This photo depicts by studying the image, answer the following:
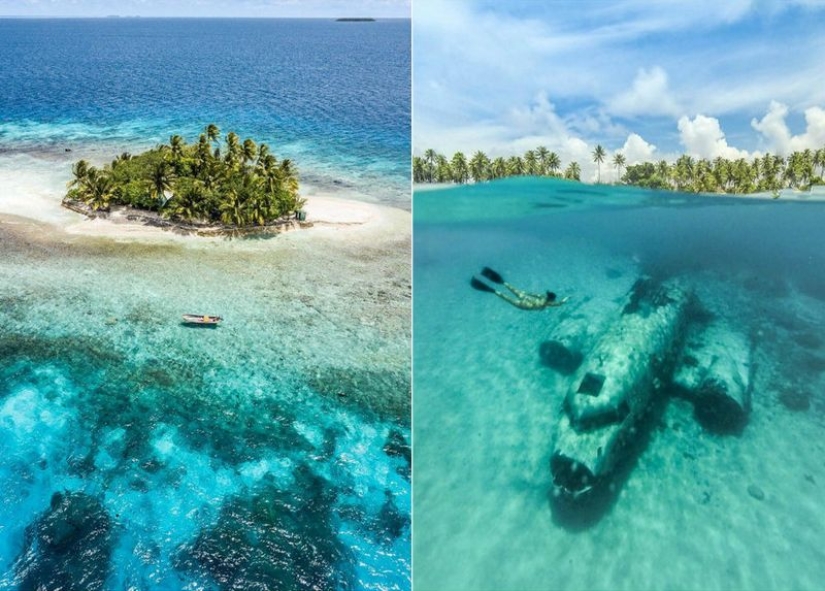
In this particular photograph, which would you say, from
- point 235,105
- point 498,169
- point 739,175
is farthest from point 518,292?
point 235,105

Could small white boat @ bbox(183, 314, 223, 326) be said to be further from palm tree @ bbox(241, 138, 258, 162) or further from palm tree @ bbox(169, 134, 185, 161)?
palm tree @ bbox(241, 138, 258, 162)

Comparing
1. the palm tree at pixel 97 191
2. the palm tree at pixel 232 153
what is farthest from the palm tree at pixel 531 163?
the palm tree at pixel 97 191

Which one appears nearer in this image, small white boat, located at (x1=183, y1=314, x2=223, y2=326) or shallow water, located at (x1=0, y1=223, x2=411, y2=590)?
shallow water, located at (x1=0, y1=223, x2=411, y2=590)

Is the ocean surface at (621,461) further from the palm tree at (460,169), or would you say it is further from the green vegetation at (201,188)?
the green vegetation at (201,188)

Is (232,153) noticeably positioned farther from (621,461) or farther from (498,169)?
(621,461)

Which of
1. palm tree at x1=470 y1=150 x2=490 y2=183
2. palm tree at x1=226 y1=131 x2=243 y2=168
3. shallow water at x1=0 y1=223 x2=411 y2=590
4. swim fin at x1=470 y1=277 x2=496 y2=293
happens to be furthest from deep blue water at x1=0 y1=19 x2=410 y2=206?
shallow water at x1=0 y1=223 x2=411 y2=590

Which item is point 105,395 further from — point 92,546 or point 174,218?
point 174,218
